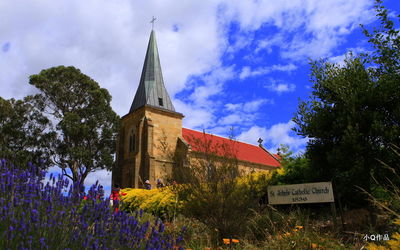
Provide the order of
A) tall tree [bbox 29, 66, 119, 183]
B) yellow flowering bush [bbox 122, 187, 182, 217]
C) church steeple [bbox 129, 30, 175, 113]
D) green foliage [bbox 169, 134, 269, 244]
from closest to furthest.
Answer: green foliage [bbox 169, 134, 269, 244], yellow flowering bush [bbox 122, 187, 182, 217], tall tree [bbox 29, 66, 119, 183], church steeple [bbox 129, 30, 175, 113]

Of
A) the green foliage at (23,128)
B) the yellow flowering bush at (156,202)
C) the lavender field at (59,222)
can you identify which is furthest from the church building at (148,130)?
the lavender field at (59,222)

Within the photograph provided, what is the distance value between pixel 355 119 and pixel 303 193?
2067 mm

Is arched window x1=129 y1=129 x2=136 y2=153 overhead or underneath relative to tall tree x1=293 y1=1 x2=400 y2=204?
overhead

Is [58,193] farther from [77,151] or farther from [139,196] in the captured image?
[77,151]

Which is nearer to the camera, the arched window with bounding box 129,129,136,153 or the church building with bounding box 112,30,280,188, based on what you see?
the church building with bounding box 112,30,280,188

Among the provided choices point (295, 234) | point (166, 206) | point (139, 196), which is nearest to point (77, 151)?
point (139, 196)

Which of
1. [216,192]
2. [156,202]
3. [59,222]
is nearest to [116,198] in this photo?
[216,192]

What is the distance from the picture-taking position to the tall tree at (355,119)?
6535 mm

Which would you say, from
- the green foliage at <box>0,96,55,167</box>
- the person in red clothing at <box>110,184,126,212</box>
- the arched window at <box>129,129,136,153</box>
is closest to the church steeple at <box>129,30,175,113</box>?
the arched window at <box>129,129,136,153</box>

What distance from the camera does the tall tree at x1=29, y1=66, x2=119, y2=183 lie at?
24.1 meters

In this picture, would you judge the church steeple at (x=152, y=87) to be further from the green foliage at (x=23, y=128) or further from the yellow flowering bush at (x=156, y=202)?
the yellow flowering bush at (x=156, y=202)

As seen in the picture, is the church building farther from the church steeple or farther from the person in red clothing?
the person in red clothing

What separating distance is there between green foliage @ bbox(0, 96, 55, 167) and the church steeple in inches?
336

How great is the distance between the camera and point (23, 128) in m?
25.5
